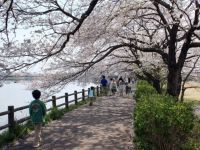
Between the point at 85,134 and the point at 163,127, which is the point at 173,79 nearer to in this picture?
the point at 85,134

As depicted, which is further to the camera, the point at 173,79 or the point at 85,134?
the point at 173,79

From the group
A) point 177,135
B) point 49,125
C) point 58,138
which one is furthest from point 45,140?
point 177,135

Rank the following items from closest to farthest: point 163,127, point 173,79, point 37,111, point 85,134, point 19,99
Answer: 1. point 163,127
2. point 37,111
3. point 85,134
4. point 173,79
5. point 19,99

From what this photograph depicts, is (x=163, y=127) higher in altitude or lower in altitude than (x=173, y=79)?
lower

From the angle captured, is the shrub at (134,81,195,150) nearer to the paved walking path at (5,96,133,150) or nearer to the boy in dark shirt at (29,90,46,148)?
the paved walking path at (5,96,133,150)

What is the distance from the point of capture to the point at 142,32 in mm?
22547

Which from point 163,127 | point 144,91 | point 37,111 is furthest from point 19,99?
point 163,127

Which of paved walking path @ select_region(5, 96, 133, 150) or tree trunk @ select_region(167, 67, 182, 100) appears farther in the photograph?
tree trunk @ select_region(167, 67, 182, 100)

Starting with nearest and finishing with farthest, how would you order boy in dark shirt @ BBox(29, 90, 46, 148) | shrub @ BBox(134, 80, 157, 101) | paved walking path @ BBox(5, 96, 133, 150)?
boy in dark shirt @ BBox(29, 90, 46, 148), paved walking path @ BBox(5, 96, 133, 150), shrub @ BBox(134, 80, 157, 101)

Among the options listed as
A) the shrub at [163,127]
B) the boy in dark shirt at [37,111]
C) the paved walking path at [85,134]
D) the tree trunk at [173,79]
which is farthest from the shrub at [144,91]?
the shrub at [163,127]

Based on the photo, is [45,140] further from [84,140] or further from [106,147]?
[106,147]

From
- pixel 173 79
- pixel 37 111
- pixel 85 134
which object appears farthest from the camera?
pixel 173 79

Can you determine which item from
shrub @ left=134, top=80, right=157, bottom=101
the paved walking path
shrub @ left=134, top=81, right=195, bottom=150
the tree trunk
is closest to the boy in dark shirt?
the paved walking path

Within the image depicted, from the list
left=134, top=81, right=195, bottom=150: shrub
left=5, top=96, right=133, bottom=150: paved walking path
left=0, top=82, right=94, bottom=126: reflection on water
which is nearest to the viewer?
left=134, top=81, right=195, bottom=150: shrub
